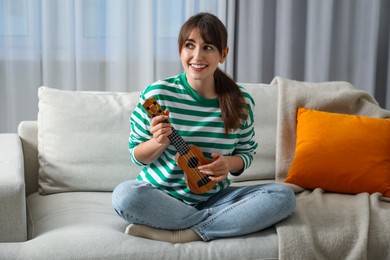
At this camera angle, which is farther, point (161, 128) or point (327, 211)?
point (327, 211)

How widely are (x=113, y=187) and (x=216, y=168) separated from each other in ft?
1.76

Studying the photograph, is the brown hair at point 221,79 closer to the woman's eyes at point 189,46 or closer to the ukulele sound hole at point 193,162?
the woman's eyes at point 189,46

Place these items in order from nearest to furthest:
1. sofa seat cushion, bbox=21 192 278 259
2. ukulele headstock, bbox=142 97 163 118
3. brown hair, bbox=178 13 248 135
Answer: sofa seat cushion, bbox=21 192 278 259 → ukulele headstock, bbox=142 97 163 118 → brown hair, bbox=178 13 248 135

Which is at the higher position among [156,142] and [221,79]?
[221,79]

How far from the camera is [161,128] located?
1.89 metres

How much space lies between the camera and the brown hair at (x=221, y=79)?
200 cm

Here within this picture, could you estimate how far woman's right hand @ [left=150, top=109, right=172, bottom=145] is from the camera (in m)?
1.89

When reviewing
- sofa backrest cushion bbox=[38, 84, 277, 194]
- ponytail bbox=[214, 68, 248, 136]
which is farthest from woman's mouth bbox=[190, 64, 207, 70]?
sofa backrest cushion bbox=[38, 84, 277, 194]

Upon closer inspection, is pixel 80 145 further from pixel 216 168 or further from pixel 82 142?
pixel 216 168

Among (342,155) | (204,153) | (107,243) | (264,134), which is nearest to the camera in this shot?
(107,243)

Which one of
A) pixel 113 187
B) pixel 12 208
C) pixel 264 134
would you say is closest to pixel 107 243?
pixel 12 208

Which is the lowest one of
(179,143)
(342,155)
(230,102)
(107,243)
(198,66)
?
(107,243)

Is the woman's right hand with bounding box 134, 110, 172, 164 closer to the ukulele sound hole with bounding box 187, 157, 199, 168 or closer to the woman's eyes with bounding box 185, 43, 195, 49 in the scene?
Result: the ukulele sound hole with bounding box 187, 157, 199, 168

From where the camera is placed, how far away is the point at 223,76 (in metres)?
2.13
